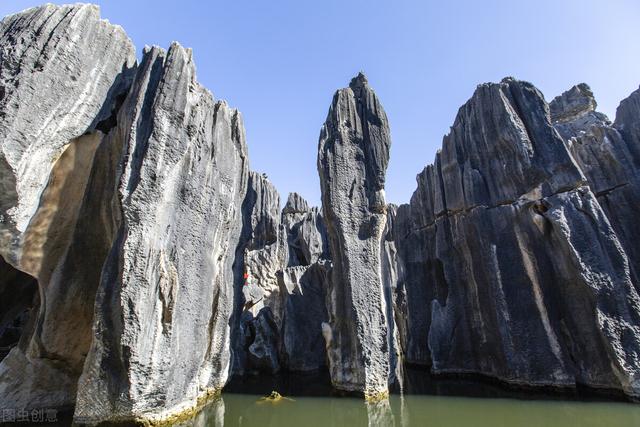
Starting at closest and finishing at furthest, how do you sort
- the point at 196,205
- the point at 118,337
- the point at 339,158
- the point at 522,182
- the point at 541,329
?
the point at 118,337, the point at 196,205, the point at 541,329, the point at 339,158, the point at 522,182

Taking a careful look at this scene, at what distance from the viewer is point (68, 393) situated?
636 cm

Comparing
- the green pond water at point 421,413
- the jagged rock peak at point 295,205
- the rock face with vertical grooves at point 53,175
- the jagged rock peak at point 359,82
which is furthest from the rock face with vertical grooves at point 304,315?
the jagged rock peak at point 295,205

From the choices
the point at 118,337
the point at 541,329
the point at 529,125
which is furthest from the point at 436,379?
the point at 118,337

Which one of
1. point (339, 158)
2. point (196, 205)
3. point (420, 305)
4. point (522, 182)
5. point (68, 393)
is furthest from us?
point (420, 305)

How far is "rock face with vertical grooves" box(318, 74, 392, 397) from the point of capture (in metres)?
7.45

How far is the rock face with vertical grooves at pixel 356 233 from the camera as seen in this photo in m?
7.45

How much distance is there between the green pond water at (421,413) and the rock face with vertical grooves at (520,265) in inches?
55.3

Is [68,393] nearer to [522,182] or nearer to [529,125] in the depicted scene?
[522,182]

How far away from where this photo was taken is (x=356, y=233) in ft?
27.4

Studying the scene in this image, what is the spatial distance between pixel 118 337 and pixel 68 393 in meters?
2.58

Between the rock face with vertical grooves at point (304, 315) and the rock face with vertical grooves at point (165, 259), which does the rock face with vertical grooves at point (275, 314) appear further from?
the rock face with vertical grooves at point (165, 259)

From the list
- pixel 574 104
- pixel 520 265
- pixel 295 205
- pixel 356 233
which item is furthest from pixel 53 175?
pixel 574 104

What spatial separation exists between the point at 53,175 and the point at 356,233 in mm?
5926

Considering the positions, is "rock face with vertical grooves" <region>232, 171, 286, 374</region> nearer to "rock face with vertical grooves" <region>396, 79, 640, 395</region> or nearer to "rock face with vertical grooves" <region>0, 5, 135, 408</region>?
"rock face with vertical grooves" <region>0, 5, 135, 408</region>
